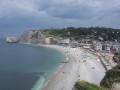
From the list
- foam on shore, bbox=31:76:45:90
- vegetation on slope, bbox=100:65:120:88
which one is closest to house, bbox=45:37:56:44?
foam on shore, bbox=31:76:45:90

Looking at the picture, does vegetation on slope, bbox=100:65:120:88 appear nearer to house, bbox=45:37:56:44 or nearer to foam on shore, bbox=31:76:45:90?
foam on shore, bbox=31:76:45:90

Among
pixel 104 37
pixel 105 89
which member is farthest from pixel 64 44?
pixel 105 89

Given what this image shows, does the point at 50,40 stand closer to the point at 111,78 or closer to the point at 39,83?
the point at 39,83

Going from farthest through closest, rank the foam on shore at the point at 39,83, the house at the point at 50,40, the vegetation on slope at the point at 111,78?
the house at the point at 50,40
the foam on shore at the point at 39,83
the vegetation on slope at the point at 111,78

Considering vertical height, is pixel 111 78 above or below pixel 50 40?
below

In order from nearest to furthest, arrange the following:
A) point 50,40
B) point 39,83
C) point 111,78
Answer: point 111,78 < point 39,83 < point 50,40

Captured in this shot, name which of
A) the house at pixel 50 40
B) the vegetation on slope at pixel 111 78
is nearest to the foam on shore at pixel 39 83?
the vegetation on slope at pixel 111 78

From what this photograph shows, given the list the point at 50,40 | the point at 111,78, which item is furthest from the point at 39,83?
the point at 50,40

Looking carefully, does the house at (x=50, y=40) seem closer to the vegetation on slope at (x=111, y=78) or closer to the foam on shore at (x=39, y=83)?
the foam on shore at (x=39, y=83)

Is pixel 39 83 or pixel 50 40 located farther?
pixel 50 40

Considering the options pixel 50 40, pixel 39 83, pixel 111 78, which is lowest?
pixel 39 83

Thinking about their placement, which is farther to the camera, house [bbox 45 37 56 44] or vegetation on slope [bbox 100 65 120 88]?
house [bbox 45 37 56 44]

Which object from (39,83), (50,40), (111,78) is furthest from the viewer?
(50,40)
